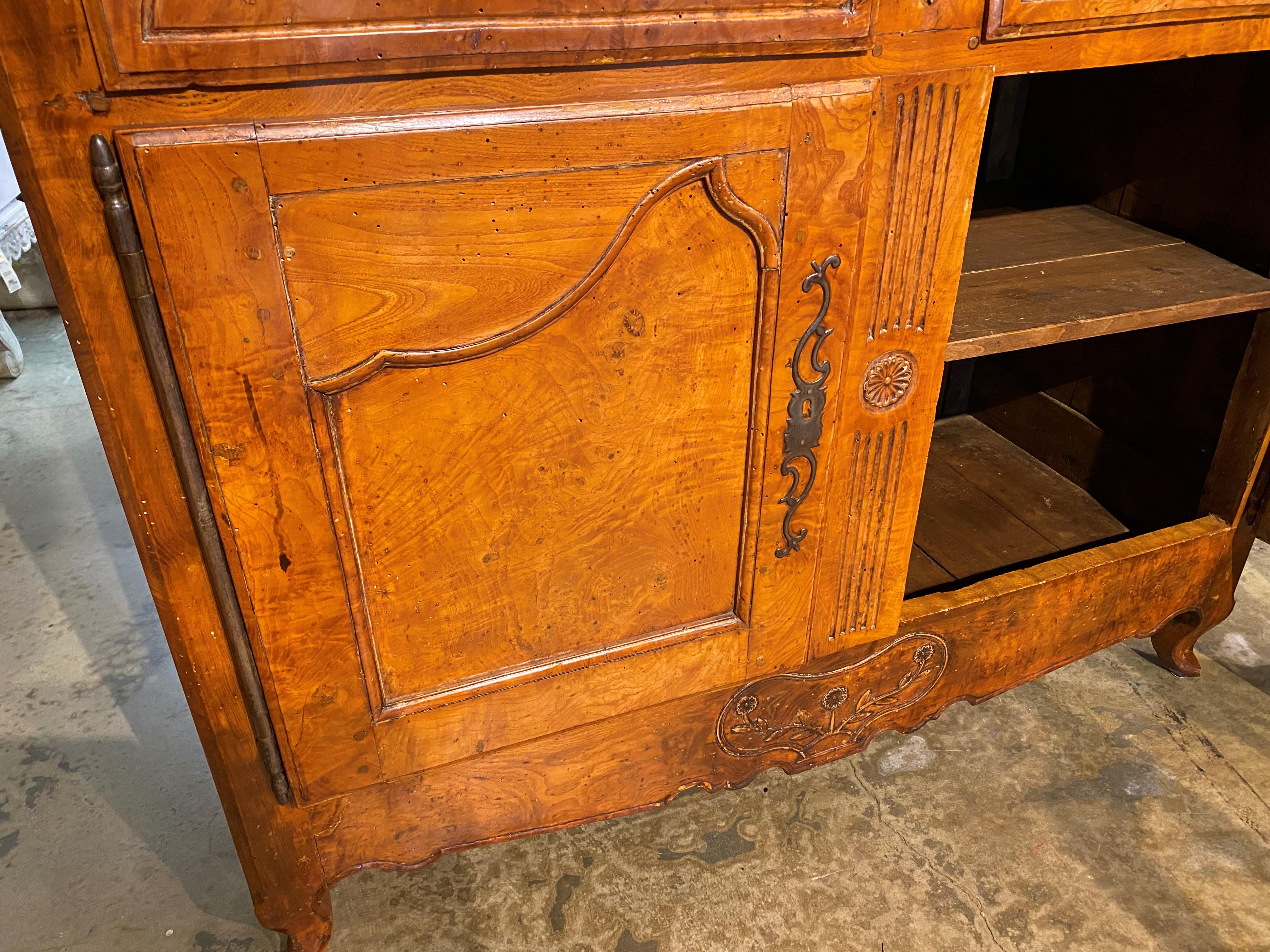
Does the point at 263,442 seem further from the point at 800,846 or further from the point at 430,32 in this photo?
the point at 800,846

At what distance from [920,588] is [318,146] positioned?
1134mm

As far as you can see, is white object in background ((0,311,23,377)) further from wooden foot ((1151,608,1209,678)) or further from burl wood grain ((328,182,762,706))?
wooden foot ((1151,608,1209,678))

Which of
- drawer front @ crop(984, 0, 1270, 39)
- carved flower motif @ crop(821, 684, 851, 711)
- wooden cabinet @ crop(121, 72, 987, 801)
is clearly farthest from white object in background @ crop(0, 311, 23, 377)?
drawer front @ crop(984, 0, 1270, 39)

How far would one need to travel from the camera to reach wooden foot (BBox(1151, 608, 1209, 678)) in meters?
1.74

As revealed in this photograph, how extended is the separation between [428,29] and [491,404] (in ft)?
1.15

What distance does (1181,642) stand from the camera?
178 centimetres

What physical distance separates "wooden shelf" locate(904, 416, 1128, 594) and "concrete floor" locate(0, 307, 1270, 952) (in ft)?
1.11

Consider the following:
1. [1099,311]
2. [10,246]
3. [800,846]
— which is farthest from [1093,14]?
[10,246]

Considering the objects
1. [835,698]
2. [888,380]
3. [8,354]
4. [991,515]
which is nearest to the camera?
[888,380]

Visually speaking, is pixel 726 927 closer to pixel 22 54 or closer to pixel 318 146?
pixel 318 146

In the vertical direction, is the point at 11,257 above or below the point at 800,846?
above

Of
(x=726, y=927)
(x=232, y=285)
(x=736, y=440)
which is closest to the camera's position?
(x=232, y=285)

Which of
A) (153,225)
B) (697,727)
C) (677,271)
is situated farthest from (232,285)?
(697,727)

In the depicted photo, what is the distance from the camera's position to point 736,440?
1.08m
